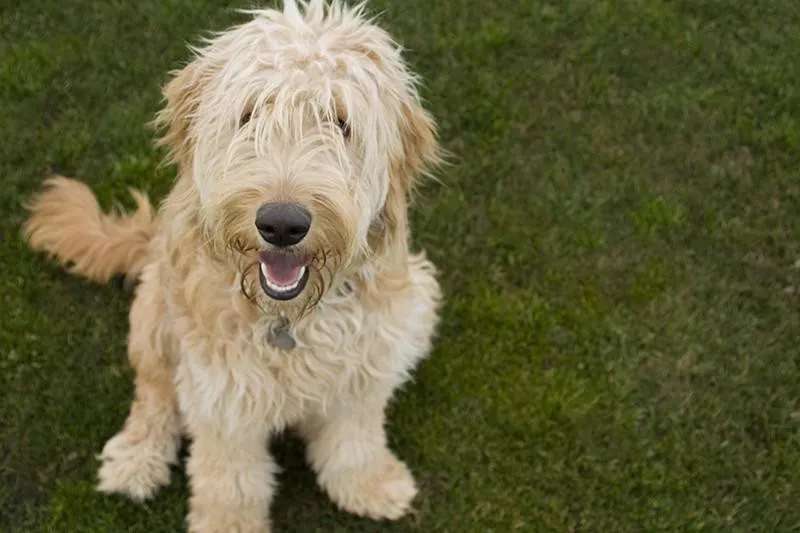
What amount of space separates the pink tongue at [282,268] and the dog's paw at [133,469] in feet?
4.80

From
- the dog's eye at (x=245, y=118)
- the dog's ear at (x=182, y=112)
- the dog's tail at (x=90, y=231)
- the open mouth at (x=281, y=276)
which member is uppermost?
the dog's eye at (x=245, y=118)

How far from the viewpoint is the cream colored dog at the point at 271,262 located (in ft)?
8.02

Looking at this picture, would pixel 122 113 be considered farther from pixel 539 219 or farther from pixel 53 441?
pixel 539 219

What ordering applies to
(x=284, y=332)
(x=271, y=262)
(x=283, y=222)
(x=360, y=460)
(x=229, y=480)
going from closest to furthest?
(x=283, y=222)
(x=271, y=262)
(x=284, y=332)
(x=229, y=480)
(x=360, y=460)

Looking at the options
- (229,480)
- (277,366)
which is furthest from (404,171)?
(229,480)

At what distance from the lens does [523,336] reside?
427cm

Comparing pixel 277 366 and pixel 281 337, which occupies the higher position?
pixel 281 337

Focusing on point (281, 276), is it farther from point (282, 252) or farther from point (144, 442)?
point (144, 442)

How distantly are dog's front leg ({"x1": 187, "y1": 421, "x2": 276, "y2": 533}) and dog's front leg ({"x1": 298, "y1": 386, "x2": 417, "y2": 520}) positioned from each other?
0.22 m

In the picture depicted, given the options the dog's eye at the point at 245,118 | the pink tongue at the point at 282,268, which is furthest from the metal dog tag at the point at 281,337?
the dog's eye at the point at 245,118

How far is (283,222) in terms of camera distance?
2.32m

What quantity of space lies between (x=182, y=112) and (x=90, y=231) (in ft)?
4.62

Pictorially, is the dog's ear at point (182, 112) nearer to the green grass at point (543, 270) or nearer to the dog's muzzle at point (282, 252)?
the dog's muzzle at point (282, 252)

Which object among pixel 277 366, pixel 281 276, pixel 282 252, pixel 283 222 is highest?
pixel 283 222
